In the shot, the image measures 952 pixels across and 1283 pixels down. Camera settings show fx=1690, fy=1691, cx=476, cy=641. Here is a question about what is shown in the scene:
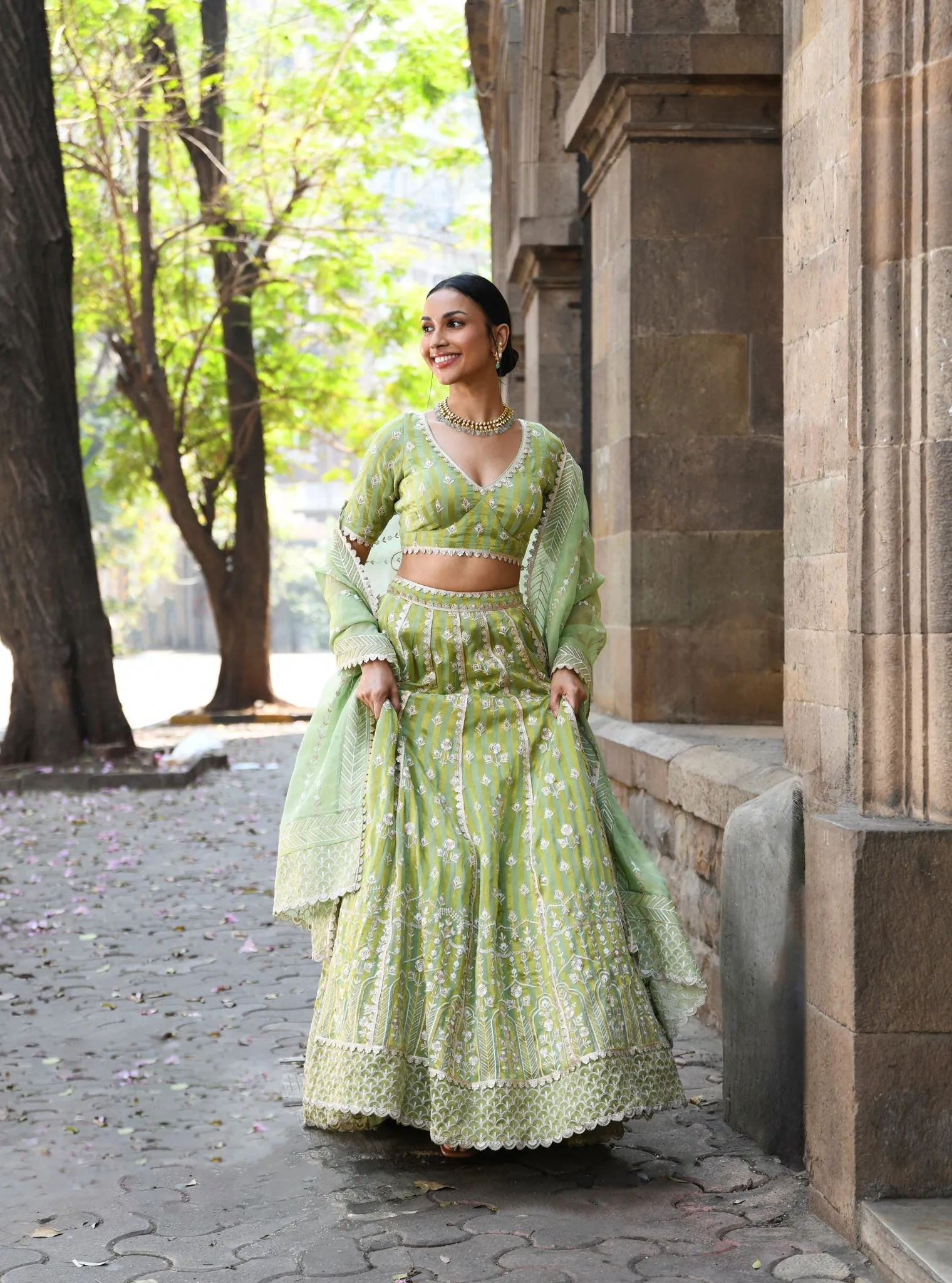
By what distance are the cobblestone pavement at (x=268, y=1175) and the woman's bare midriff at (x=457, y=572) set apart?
4.41 ft

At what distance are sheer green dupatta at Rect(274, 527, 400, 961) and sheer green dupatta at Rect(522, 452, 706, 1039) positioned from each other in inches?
15.4

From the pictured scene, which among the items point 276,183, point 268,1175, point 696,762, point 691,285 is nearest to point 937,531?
point 268,1175

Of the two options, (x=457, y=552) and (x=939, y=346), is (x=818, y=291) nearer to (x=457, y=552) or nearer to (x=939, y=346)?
(x=939, y=346)

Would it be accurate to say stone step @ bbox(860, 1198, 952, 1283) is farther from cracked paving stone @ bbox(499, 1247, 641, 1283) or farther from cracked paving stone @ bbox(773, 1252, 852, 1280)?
cracked paving stone @ bbox(499, 1247, 641, 1283)

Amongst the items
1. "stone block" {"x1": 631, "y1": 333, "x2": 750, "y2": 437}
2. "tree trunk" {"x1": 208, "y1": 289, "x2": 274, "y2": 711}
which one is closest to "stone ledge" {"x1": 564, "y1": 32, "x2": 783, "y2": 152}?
"stone block" {"x1": 631, "y1": 333, "x2": 750, "y2": 437}

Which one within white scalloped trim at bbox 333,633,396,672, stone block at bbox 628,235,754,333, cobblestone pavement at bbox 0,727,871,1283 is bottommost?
cobblestone pavement at bbox 0,727,871,1283

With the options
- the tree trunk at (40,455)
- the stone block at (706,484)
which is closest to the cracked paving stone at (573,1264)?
the stone block at (706,484)

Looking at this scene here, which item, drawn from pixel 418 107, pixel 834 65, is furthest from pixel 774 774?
pixel 418 107

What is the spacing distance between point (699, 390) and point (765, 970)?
2.93m

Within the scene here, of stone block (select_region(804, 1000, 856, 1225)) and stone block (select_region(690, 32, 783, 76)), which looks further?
stone block (select_region(690, 32, 783, 76))

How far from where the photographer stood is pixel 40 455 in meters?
12.1

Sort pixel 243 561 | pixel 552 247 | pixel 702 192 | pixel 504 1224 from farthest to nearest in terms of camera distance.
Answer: pixel 243 561
pixel 552 247
pixel 702 192
pixel 504 1224

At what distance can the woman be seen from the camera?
3.77 meters

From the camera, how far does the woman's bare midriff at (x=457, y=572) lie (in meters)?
4.12
